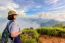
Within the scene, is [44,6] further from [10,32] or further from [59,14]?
[10,32]

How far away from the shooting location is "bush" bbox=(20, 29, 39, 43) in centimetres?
390

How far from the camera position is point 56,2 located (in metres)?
4.20

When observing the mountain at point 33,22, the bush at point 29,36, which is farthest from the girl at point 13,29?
the mountain at point 33,22

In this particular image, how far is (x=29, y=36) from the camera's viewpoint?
3.94 m

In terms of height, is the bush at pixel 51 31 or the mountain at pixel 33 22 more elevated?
the mountain at pixel 33 22

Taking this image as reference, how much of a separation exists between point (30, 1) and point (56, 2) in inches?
19.8

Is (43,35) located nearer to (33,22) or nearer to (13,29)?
(33,22)

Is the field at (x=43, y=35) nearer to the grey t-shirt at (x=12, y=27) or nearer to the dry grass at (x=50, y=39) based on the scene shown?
the dry grass at (x=50, y=39)

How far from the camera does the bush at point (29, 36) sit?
12.8 feet

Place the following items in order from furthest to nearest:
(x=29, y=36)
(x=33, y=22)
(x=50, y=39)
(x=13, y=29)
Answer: (x=33, y=22)
(x=50, y=39)
(x=29, y=36)
(x=13, y=29)

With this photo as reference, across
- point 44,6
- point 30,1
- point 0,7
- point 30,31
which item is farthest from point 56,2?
point 0,7

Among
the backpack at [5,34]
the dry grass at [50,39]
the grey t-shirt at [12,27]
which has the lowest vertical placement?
the dry grass at [50,39]

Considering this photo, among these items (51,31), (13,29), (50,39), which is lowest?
(50,39)

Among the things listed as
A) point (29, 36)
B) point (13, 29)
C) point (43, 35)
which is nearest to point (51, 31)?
point (43, 35)
